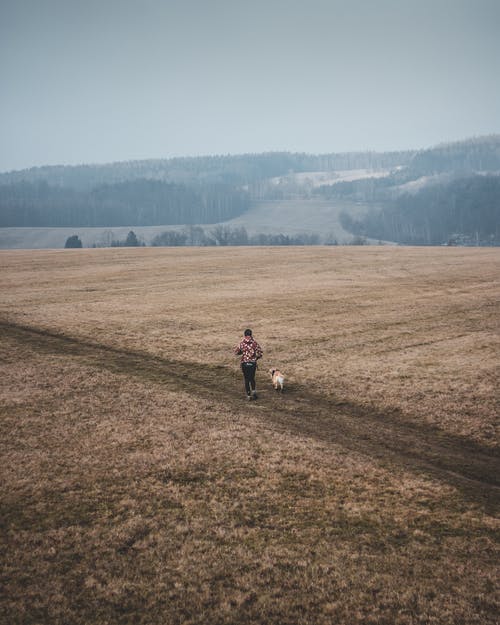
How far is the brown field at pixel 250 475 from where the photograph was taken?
33.7 feet

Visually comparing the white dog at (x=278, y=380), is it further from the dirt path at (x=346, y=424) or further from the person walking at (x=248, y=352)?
the person walking at (x=248, y=352)

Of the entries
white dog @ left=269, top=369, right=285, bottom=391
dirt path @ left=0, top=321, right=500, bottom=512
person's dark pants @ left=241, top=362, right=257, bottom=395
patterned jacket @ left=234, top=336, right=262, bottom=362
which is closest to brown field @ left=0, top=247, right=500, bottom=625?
dirt path @ left=0, top=321, right=500, bottom=512

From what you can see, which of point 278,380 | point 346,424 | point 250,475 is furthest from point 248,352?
point 250,475

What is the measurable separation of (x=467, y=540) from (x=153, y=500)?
29.8 ft

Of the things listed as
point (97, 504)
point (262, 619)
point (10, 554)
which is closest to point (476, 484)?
point (262, 619)

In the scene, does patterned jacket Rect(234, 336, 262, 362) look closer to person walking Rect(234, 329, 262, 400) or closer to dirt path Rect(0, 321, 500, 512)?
person walking Rect(234, 329, 262, 400)

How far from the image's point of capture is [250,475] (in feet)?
50.8

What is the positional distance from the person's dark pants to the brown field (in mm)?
1106

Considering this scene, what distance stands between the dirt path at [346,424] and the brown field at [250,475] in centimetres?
11

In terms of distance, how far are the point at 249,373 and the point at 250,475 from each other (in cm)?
771

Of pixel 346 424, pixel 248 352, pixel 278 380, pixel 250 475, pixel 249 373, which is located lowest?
pixel 346 424

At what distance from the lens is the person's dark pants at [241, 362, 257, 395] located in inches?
882

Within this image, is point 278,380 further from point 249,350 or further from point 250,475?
point 250,475

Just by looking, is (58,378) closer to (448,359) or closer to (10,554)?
(10,554)
